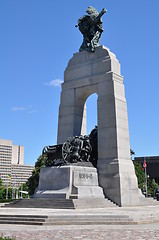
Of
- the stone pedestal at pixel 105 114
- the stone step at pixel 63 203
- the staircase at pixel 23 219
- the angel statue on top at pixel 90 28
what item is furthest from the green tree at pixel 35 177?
the staircase at pixel 23 219

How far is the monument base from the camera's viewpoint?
737 inches

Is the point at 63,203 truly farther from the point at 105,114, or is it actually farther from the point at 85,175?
the point at 105,114

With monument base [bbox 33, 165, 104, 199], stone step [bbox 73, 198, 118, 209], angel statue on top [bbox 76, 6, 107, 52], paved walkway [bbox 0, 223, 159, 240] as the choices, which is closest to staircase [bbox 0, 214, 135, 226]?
paved walkway [bbox 0, 223, 159, 240]

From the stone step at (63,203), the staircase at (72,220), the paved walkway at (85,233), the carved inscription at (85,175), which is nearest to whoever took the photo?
the paved walkway at (85,233)

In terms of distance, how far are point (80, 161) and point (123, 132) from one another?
3.83 metres

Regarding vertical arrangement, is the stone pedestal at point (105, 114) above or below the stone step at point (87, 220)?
above

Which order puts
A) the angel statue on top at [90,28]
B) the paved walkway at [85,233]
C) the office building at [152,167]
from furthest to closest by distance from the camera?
the office building at [152,167], the angel statue on top at [90,28], the paved walkway at [85,233]

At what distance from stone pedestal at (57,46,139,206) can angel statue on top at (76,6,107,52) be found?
1.02 metres

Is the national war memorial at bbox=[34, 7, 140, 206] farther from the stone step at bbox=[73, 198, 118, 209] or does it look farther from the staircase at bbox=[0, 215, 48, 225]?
the staircase at bbox=[0, 215, 48, 225]

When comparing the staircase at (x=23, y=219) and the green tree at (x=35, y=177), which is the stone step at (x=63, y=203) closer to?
the staircase at (x=23, y=219)

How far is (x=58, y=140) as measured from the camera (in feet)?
83.5

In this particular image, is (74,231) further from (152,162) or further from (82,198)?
(152,162)

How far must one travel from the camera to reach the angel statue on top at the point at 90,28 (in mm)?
25922

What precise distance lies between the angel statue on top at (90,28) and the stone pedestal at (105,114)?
1.02 meters
